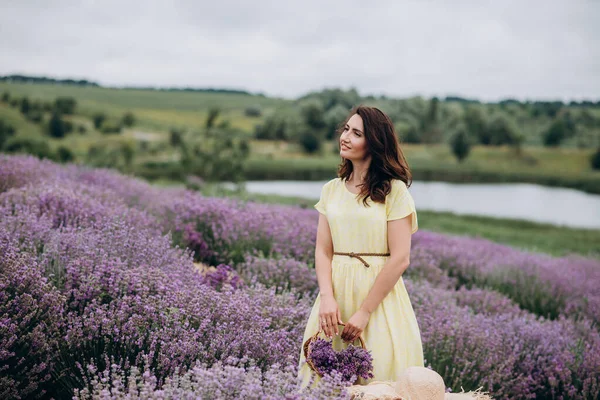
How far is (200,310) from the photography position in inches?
119

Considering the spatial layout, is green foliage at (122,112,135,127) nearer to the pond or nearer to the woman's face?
the pond

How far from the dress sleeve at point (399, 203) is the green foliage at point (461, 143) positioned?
54216 mm

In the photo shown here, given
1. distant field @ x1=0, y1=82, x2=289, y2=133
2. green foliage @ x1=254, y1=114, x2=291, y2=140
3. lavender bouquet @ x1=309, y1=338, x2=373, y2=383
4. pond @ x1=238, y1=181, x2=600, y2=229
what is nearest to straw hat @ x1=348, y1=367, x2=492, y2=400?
lavender bouquet @ x1=309, y1=338, x2=373, y2=383

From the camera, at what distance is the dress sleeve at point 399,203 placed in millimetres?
2787

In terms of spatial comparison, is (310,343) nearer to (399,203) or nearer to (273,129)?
(399,203)

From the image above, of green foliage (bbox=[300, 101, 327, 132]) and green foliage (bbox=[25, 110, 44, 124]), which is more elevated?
green foliage (bbox=[300, 101, 327, 132])

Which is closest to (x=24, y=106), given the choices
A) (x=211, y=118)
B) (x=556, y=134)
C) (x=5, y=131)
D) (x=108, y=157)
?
(x=5, y=131)

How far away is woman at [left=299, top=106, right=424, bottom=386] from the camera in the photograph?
9.00ft

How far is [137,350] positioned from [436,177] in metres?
44.5

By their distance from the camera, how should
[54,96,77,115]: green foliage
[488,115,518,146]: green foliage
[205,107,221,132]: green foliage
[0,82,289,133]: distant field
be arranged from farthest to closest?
[488,115,518,146]: green foliage → [0,82,289,133]: distant field → [54,96,77,115]: green foliage → [205,107,221,132]: green foliage

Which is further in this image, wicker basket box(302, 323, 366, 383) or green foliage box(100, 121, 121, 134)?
green foliage box(100, 121, 121, 134)

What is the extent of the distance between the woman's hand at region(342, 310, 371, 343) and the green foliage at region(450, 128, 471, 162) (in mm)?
54507

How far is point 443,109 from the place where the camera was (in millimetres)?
74312

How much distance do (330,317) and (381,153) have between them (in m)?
0.91
